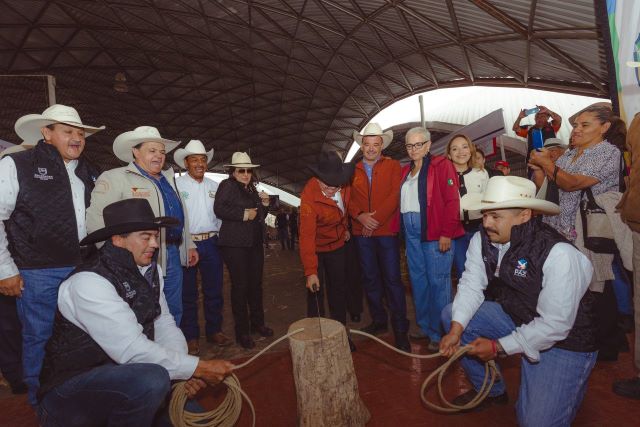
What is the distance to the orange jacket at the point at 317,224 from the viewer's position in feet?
11.9

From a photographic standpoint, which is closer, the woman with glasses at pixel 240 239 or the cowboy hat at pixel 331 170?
the cowboy hat at pixel 331 170

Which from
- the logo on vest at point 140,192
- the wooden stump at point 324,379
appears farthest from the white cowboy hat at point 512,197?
the logo on vest at point 140,192

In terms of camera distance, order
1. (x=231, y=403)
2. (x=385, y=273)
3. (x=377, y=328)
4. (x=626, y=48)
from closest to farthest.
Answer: (x=231, y=403) → (x=626, y=48) → (x=385, y=273) → (x=377, y=328)

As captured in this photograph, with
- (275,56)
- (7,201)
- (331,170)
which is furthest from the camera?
(275,56)

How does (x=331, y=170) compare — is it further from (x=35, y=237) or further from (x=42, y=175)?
(x=35, y=237)

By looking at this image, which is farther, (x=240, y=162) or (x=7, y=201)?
(x=240, y=162)

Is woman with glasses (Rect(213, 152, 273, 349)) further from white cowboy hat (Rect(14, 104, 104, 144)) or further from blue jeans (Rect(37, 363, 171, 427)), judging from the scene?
blue jeans (Rect(37, 363, 171, 427))

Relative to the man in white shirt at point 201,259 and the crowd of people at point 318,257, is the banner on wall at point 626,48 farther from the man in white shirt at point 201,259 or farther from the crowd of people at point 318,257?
the man in white shirt at point 201,259

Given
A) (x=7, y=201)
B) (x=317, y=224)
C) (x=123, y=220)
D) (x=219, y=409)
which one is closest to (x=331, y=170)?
(x=317, y=224)

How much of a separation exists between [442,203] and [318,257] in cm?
140

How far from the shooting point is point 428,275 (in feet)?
12.2

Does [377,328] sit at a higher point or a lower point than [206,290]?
lower

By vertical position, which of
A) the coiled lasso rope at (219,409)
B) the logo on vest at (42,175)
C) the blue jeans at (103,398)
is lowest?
the coiled lasso rope at (219,409)

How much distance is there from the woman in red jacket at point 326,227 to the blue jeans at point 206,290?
1242mm
